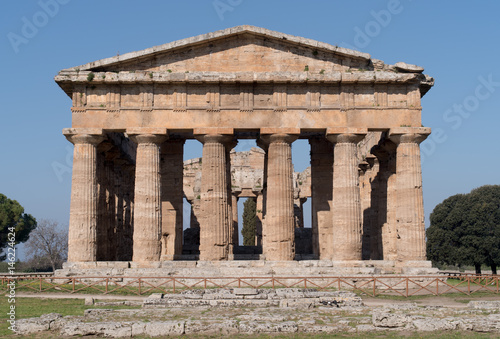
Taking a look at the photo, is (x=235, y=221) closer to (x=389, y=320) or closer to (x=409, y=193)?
(x=409, y=193)

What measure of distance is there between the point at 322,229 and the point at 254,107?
9069 mm

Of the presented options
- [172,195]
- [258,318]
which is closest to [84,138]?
[172,195]

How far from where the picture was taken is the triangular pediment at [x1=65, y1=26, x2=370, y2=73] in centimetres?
3028

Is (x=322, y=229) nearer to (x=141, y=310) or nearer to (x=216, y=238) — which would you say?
(x=216, y=238)

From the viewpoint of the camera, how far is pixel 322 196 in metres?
34.8

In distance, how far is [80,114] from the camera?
30141 mm

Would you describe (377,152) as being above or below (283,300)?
above

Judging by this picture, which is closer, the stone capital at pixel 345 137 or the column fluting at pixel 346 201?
the column fluting at pixel 346 201

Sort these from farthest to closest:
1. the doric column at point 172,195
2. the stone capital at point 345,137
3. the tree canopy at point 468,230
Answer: the tree canopy at point 468,230 → the doric column at point 172,195 → the stone capital at point 345,137

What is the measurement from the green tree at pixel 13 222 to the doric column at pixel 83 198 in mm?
35134

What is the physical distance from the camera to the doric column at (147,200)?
96.0ft

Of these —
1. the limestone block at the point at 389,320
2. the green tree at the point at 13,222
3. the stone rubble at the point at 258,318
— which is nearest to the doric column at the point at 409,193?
the stone rubble at the point at 258,318

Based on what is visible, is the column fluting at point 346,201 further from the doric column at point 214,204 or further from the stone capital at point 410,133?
the doric column at point 214,204

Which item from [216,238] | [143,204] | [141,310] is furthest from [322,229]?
[141,310]
